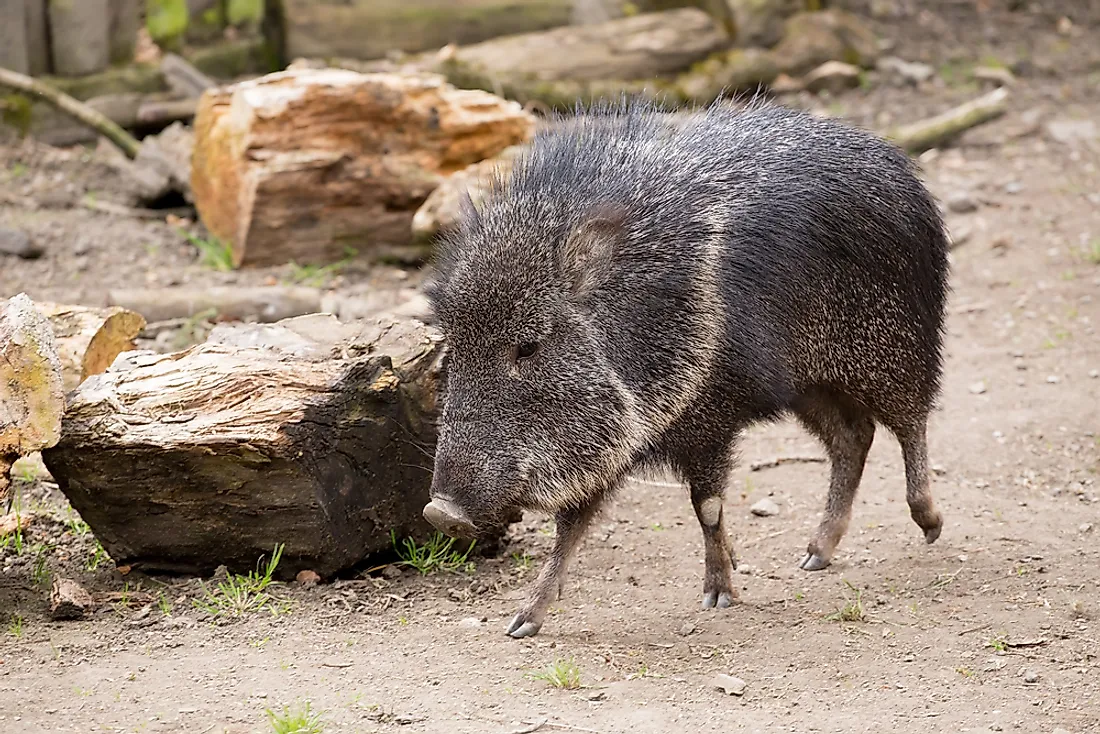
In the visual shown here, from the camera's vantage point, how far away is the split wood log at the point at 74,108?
779cm

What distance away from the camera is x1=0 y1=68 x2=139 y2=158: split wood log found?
779 cm

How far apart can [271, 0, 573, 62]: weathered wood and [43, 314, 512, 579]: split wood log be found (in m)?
5.92

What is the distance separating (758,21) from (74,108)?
214 inches

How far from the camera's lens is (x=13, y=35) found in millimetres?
8461

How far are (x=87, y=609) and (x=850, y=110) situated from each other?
25.2 feet

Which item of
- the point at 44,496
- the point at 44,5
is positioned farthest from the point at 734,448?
the point at 44,5

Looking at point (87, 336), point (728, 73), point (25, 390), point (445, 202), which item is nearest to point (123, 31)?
point (445, 202)

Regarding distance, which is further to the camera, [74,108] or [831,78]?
[831,78]

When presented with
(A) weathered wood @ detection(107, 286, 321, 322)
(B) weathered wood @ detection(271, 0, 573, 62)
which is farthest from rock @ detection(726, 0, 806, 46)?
(A) weathered wood @ detection(107, 286, 321, 322)

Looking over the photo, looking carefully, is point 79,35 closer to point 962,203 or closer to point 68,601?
point 962,203

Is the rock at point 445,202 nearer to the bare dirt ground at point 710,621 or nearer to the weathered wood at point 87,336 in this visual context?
the bare dirt ground at point 710,621

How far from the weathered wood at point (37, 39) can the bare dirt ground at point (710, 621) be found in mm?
2764

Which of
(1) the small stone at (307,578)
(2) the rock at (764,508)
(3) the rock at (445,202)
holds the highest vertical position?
(3) the rock at (445,202)

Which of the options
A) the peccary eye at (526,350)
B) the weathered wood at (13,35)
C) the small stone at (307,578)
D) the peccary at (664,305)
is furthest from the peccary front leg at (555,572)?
the weathered wood at (13,35)
